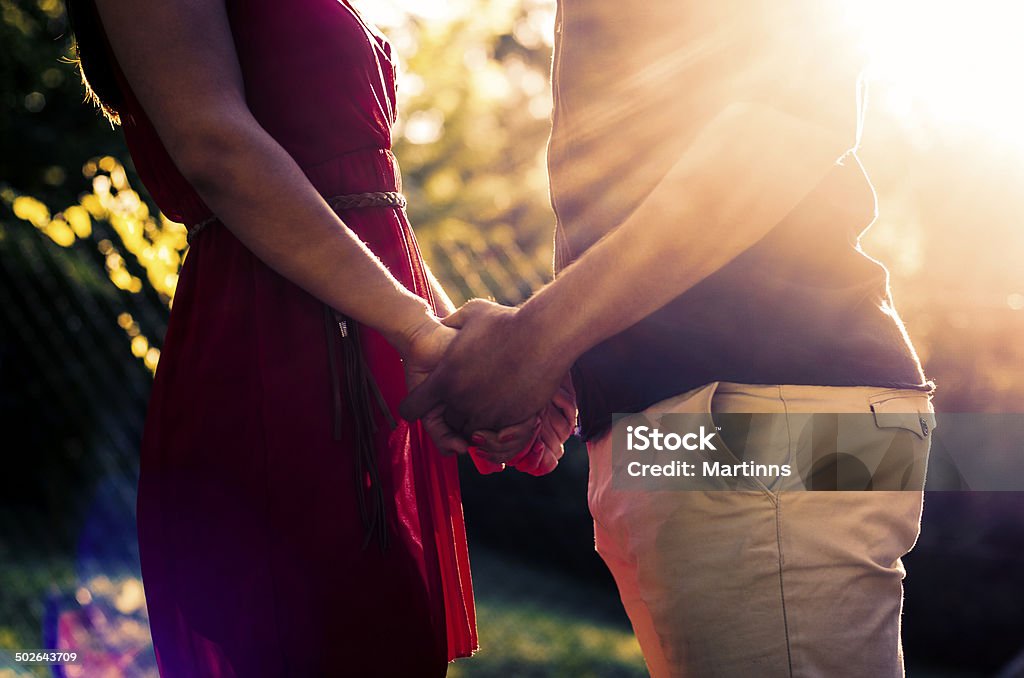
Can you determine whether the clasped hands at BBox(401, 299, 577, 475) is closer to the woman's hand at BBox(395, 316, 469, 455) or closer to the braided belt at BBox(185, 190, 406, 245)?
the woman's hand at BBox(395, 316, 469, 455)

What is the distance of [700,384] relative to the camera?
59.1 inches

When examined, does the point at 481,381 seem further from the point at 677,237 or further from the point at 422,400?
the point at 677,237

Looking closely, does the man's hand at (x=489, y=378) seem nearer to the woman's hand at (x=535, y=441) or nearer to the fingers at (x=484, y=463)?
the woman's hand at (x=535, y=441)

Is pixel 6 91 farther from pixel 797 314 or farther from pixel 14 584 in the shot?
pixel 797 314

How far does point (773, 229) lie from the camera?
1513mm

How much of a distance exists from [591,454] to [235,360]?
2.05 feet

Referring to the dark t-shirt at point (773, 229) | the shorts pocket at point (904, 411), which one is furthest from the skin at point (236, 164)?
the shorts pocket at point (904, 411)

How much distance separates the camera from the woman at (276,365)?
4.77 feet

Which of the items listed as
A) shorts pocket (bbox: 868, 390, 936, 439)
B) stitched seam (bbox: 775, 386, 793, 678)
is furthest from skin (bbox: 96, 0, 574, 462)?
shorts pocket (bbox: 868, 390, 936, 439)

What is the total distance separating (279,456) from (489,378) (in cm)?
35

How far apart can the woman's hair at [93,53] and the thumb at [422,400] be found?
728 millimetres

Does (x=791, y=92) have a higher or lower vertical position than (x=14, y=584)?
higher

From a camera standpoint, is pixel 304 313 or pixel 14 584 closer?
pixel 304 313

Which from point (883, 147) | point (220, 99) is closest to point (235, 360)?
point (220, 99)
